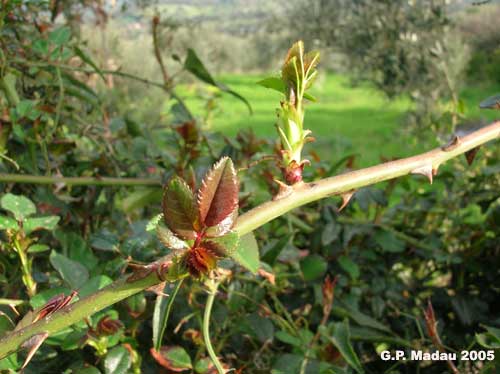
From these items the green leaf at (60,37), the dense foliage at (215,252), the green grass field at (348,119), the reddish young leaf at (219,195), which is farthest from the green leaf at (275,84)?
the green grass field at (348,119)

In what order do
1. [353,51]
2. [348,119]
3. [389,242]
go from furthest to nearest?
[348,119] < [353,51] < [389,242]

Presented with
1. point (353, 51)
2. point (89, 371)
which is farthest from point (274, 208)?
point (353, 51)

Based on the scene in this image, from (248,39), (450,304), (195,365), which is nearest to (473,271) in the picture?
(450,304)

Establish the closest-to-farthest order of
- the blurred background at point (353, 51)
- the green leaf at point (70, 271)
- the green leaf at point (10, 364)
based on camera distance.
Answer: the green leaf at point (10, 364) → the green leaf at point (70, 271) → the blurred background at point (353, 51)

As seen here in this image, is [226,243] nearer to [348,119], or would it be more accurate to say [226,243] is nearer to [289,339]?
[289,339]

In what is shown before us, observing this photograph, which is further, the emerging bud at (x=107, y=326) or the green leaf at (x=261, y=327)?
the green leaf at (x=261, y=327)

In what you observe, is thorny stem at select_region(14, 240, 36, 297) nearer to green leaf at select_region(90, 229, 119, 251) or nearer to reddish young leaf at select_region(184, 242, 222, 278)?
green leaf at select_region(90, 229, 119, 251)

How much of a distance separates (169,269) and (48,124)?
2.02ft

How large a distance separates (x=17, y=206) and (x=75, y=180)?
0.14 meters

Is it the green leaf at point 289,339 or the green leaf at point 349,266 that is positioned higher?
the green leaf at point 289,339

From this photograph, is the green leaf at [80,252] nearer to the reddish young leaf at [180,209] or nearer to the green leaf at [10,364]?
the green leaf at [10,364]

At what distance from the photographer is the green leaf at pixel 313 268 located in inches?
27.2

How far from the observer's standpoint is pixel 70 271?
19.5 inches

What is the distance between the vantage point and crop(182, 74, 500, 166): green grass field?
5427 millimetres
